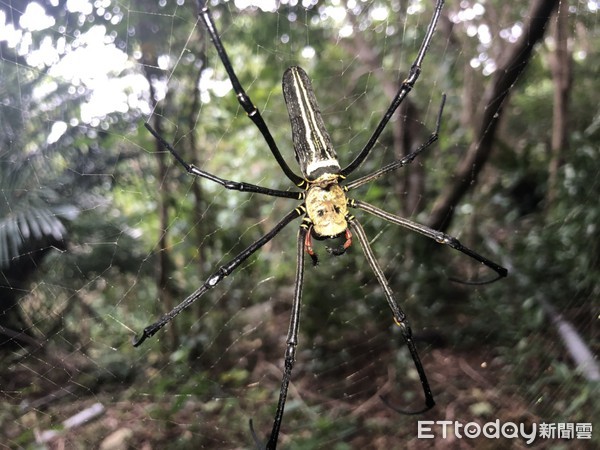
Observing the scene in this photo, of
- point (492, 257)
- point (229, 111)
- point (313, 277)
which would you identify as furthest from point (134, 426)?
point (492, 257)

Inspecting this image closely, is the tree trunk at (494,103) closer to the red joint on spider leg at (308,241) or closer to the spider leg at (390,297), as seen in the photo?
the spider leg at (390,297)

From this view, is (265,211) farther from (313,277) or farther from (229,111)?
(229,111)

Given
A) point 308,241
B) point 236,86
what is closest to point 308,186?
point 308,241

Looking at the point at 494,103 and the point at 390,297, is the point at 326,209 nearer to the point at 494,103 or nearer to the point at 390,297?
the point at 390,297

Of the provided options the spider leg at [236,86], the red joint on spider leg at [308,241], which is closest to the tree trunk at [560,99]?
the red joint on spider leg at [308,241]

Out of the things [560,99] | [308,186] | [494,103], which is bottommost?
[308,186]
